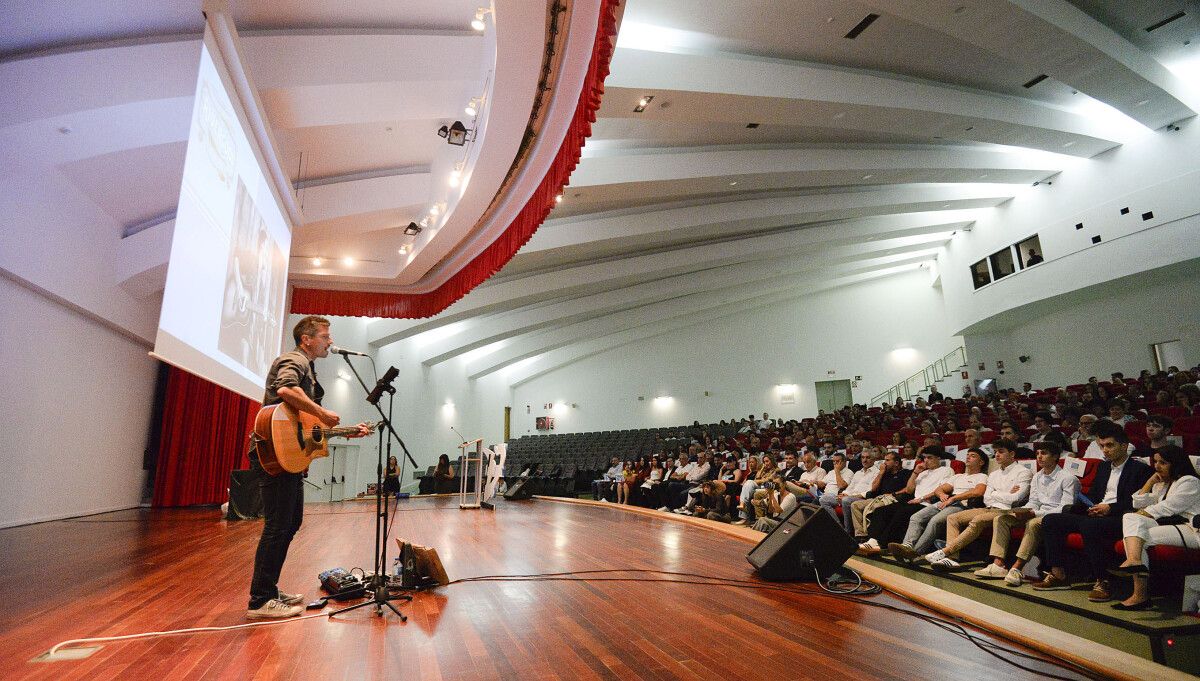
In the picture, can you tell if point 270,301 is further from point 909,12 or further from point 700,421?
point 700,421

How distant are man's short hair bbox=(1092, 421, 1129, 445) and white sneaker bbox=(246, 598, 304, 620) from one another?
420 cm

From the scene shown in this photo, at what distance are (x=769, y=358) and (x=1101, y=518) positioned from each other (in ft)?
45.8

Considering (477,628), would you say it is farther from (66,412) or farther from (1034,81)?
(1034,81)

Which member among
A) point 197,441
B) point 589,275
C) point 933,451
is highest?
point 589,275

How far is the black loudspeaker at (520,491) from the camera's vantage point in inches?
452

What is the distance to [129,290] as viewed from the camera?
661 centimetres

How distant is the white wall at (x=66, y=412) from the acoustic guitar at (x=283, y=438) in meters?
4.68

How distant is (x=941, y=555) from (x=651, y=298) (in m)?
9.62

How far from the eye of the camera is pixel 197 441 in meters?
7.76

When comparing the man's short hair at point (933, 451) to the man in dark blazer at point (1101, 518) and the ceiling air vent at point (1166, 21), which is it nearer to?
the man in dark blazer at point (1101, 518)

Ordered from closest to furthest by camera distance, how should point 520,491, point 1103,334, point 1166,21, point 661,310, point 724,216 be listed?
point 1166,21
point 724,216
point 1103,334
point 520,491
point 661,310

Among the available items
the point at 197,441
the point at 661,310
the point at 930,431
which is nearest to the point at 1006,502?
the point at 930,431

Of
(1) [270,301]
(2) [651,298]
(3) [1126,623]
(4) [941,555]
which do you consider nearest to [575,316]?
(2) [651,298]

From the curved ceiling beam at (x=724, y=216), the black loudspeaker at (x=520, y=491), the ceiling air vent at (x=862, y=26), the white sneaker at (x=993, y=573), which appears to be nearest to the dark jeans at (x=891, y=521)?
the white sneaker at (x=993, y=573)
